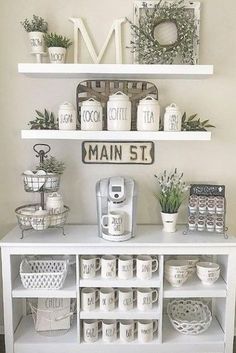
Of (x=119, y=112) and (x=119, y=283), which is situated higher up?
(x=119, y=112)

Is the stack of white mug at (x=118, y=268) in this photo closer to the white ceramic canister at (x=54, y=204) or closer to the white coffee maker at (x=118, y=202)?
the white coffee maker at (x=118, y=202)

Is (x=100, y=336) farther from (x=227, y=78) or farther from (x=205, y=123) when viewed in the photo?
(x=227, y=78)

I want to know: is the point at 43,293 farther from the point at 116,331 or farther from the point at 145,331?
the point at 145,331

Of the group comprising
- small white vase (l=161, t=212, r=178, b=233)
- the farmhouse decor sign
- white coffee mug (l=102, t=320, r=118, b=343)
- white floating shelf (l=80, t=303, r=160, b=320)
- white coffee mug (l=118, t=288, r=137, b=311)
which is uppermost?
the farmhouse decor sign

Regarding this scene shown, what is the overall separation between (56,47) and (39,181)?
71 centimetres

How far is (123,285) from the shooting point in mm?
1906

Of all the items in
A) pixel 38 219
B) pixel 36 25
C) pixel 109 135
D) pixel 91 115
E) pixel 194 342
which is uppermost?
pixel 36 25

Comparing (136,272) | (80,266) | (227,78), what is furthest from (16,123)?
(227,78)

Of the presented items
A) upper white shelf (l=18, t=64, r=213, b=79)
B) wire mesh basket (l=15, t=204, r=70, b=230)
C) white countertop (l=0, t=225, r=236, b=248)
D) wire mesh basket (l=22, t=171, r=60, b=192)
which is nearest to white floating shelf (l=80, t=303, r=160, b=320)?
white countertop (l=0, t=225, r=236, b=248)

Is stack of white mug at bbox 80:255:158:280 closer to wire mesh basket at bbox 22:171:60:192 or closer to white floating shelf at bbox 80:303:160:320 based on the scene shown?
white floating shelf at bbox 80:303:160:320

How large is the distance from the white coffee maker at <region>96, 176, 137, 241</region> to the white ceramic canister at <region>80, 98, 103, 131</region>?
301 millimetres

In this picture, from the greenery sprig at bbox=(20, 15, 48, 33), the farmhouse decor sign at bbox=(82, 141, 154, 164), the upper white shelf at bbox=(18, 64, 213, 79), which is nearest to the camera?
the upper white shelf at bbox=(18, 64, 213, 79)

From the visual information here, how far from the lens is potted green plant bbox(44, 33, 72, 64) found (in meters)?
1.93

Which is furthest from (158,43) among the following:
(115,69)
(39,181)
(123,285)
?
(123,285)
